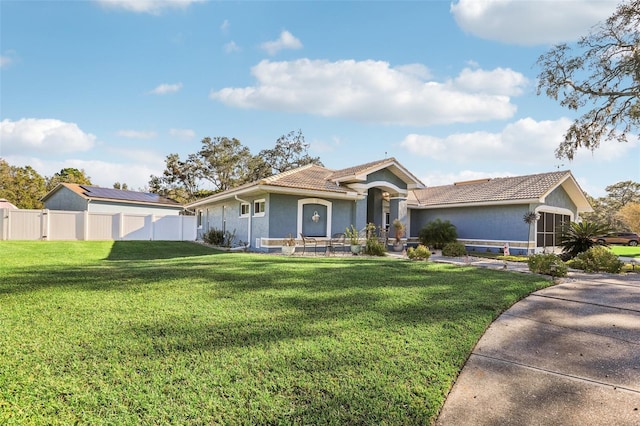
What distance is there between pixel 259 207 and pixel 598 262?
12922mm

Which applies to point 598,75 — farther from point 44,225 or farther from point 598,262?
point 44,225

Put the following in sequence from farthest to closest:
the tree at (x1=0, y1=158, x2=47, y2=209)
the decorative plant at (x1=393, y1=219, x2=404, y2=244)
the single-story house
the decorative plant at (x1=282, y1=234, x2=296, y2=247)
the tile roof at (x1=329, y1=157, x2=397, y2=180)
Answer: the tree at (x1=0, y1=158, x2=47, y2=209), the decorative plant at (x1=393, y1=219, x2=404, y2=244), the tile roof at (x1=329, y1=157, x2=397, y2=180), the single-story house, the decorative plant at (x1=282, y1=234, x2=296, y2=247)

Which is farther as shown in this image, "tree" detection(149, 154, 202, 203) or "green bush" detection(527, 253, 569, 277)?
"tree" detection(149, 154, 202, 203)

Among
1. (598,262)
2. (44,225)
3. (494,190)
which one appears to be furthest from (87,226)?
(598,262)

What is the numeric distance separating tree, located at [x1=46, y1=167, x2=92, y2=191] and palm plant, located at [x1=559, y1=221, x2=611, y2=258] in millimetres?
44786

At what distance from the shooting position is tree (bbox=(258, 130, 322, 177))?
39750mm

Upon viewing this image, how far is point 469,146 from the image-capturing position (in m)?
18.2

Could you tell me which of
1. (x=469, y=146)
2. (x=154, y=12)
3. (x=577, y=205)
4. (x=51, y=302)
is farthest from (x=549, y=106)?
(x=51, y=302)

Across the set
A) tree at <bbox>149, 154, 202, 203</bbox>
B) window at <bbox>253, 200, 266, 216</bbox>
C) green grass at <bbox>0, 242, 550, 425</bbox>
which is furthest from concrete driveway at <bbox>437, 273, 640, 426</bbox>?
tree at <bbox>149, 154, 202, 203</bbox>

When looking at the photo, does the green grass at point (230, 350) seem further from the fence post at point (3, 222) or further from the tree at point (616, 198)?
the tree at point (616, 198)

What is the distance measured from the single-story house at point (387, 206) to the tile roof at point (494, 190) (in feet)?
0.18

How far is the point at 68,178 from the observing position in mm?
39875

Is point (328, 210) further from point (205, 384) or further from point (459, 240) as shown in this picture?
point (205, 384)

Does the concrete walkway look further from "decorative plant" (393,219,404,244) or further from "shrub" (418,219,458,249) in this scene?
"shrub" (418,219,458,249)
